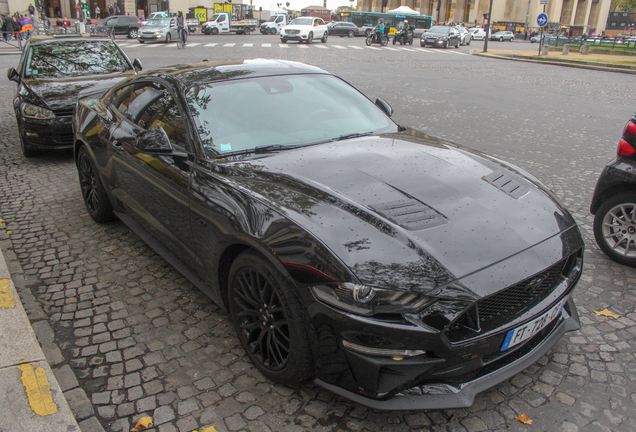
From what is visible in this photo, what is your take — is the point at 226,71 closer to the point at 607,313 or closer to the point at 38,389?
the point at 38,389

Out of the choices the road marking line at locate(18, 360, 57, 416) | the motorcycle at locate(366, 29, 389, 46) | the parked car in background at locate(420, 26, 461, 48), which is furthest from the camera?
the motorcycle at locate(366, 29, 389, 46)

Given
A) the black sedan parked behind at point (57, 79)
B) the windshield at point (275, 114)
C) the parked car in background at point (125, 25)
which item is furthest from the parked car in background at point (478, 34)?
the windshield at point (275, 114)

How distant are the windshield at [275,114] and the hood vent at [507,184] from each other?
105 cm

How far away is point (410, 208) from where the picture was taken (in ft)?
8.58

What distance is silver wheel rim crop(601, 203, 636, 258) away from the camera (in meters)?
4.12

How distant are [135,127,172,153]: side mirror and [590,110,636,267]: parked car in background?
3.56m

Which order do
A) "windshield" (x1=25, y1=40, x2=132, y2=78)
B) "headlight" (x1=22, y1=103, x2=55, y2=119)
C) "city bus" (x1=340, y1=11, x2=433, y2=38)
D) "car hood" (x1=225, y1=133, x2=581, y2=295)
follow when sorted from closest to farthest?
"car hood" (x1=225, y1=133, x2=581, y2=295), "headlight" (x1=22, y1=103, x2=55, y2=119), "windshield" (x1=25, y1=40, x2=132, y2=78), "city bus" (x1=340, y1=11, x2=433, y2=38)

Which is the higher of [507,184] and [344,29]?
[344,29]

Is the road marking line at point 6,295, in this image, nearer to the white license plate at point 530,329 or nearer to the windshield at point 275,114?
the windshield at point 275,114

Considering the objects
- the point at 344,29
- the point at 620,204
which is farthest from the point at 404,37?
the point at 620,204

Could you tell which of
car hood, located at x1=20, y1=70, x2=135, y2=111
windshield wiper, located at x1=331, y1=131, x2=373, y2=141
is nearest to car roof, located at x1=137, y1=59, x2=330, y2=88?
windshield wiper, located at x1=331, y1=131, x2=373, y2=141

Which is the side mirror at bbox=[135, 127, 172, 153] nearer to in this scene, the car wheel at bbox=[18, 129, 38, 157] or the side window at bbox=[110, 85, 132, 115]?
the side window at bbox=[110, 85, 132, 115]

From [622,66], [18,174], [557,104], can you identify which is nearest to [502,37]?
[622,66]

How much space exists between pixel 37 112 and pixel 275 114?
4969 millimetres
